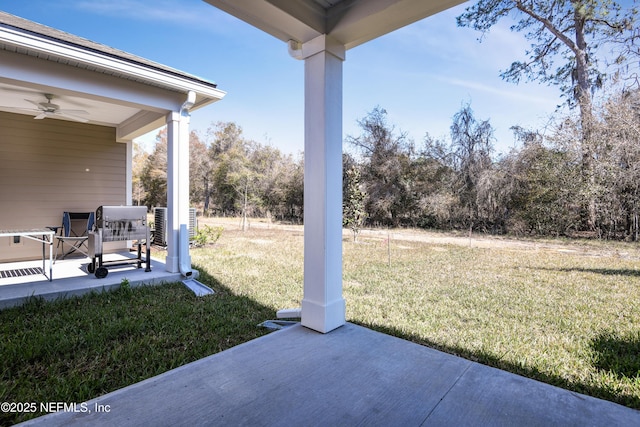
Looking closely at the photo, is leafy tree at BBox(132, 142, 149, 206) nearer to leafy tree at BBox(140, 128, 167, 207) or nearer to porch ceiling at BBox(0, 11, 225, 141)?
leafy tree at BBox(140, 128, 167, 207)

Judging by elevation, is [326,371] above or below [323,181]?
below

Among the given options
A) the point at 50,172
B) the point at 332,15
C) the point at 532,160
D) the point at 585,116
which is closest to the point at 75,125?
the point at 50,172

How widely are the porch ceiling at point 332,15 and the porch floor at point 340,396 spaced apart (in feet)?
7.29

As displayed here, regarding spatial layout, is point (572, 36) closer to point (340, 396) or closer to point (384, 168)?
point (384, 168)

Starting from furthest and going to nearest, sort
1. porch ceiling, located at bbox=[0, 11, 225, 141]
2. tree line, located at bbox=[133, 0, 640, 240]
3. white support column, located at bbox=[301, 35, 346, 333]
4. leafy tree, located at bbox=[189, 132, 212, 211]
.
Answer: leafy tree, located at bbox=[189, 132, 212, 211]
tree line, located at bbox=[133, 0, 640, 240]
porch ceiling, located at bbox=[0, 11, 225, 141]
white support column, located at bbox=[301, 35, 346, 333]

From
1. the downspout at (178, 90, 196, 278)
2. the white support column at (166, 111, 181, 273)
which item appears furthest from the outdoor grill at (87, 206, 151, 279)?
the downspout at (178, 90, 196, 278)

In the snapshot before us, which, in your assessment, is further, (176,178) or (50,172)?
(50,172)

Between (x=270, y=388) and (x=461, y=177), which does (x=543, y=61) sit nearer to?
(x=461, y=177)

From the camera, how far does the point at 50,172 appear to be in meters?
5.40

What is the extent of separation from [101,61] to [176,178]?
1.53 m

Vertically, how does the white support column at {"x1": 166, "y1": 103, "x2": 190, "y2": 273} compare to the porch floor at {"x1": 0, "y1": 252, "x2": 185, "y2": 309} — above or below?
above

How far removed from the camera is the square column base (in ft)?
8.05

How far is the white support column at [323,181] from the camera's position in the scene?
2.43 metres

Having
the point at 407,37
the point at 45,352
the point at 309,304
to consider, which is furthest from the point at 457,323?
the point at 407,37
